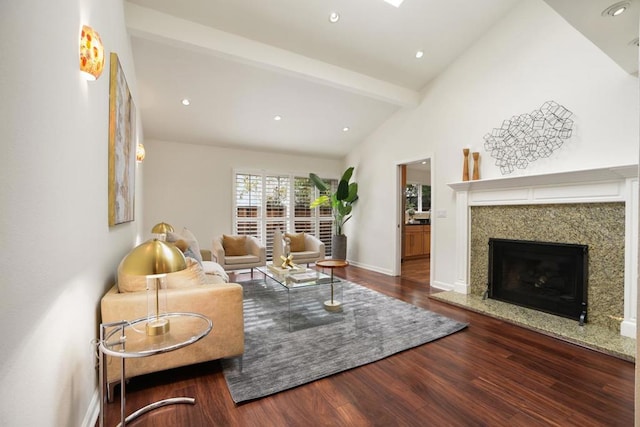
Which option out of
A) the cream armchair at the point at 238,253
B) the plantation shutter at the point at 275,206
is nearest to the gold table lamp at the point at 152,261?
the cream armchair at the point at 238,253

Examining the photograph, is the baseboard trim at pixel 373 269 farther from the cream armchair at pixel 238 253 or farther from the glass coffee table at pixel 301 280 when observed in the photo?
the cream armchair at pixel 238 253

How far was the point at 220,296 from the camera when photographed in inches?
79.1

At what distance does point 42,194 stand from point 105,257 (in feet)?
3.73

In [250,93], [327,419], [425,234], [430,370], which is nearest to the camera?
[327,419]

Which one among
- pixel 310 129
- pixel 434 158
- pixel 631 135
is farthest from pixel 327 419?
pixel 310 129

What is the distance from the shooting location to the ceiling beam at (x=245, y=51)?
2.80 m

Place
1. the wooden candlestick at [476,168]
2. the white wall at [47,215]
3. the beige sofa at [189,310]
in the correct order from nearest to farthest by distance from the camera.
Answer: the white wall at [47,215]
the beige sofa at [189,310]
the wooden candlestick at [476,168]

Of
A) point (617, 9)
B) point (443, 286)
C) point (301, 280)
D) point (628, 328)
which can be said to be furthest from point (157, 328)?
point (443, 286)

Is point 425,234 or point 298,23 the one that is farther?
point 425,234

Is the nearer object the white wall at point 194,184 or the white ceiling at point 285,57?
the white ceiling at point 285,57

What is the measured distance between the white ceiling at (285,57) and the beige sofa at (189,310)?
259 cm

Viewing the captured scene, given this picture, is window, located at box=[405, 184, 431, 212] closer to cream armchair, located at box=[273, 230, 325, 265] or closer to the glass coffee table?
cream armchair, located at box=[273, 230, 325, 265]

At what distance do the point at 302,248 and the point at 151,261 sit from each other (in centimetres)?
437

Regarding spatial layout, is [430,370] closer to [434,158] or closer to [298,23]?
[434,158]
